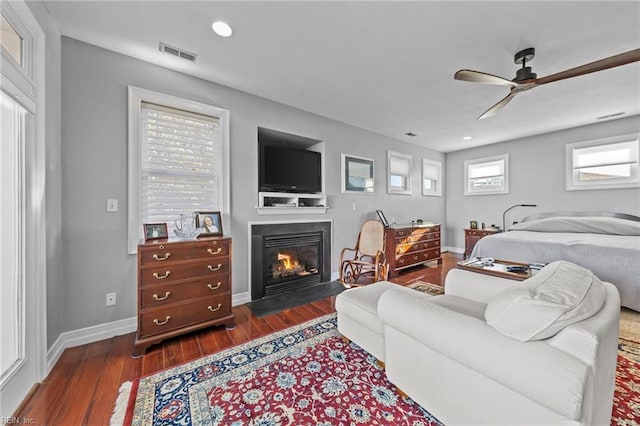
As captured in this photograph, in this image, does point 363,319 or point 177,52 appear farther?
point 177,52

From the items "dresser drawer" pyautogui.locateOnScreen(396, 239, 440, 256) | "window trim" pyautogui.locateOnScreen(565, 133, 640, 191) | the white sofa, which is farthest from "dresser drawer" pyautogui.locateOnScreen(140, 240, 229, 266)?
"window trim" pyautogui.locateOnScreen(565, 133, 640, 191)

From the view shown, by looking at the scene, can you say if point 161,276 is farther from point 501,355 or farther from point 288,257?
point 501,355

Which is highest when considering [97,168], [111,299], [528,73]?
[528,73]

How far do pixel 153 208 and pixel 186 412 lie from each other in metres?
1.85

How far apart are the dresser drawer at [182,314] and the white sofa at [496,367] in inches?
62.8

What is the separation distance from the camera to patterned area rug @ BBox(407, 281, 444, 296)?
3.23 m

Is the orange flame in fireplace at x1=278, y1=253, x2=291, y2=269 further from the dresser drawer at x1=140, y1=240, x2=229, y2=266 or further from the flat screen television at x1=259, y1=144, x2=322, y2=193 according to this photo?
the dresser drawer at x1=140, y1=240, x2=229, y2=266

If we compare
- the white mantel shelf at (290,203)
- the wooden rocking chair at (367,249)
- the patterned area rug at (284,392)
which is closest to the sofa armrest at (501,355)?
the patterned area rug at (284,392)

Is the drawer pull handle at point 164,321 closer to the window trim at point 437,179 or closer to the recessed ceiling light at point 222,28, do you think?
the recessed ceiling light at point 222,28

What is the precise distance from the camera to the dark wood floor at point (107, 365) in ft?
4.45

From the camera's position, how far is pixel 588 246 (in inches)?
106

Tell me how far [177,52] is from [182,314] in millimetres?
2403

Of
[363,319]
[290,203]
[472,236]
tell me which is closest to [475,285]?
[363,319]

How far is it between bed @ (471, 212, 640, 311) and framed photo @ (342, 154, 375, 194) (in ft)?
6.60
